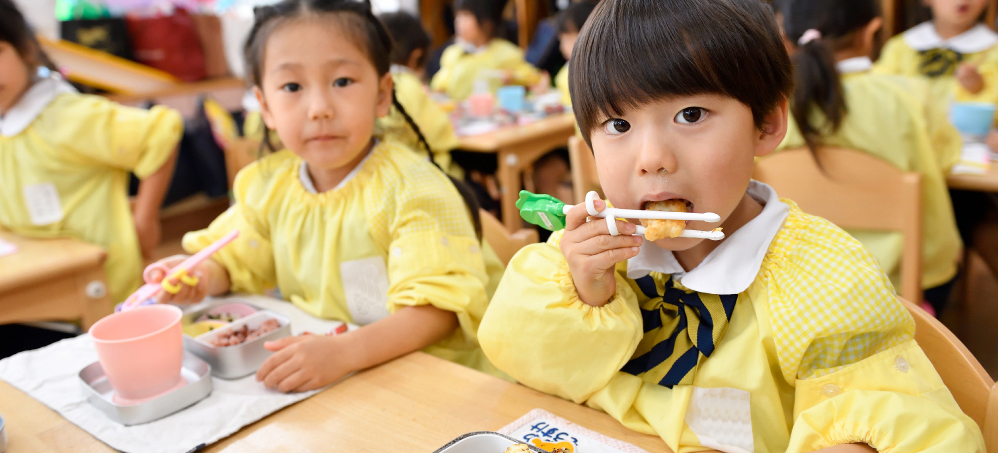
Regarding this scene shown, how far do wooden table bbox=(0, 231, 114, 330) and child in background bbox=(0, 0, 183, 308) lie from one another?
0.23 m

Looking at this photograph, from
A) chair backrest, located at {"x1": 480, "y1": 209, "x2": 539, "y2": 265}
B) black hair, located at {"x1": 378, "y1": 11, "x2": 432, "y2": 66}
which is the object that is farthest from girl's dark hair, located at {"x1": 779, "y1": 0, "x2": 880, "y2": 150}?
black hair, located at {"x1": 378, "y1": 11, "x2": 432, "y2": 66}

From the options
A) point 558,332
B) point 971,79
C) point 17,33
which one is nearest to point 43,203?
point 17,33

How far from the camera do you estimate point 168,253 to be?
4.17 meters

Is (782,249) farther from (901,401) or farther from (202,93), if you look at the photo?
(202,93)

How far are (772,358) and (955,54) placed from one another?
2600 millimetres

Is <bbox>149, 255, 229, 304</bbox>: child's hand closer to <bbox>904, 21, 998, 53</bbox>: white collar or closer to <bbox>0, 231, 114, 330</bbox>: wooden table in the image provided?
<bbox>0, 231, 114, 330</bbox>: wooden table

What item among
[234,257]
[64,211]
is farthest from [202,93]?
[234,257]

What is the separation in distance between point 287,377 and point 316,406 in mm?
65

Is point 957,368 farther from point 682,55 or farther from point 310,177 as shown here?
point 310,177

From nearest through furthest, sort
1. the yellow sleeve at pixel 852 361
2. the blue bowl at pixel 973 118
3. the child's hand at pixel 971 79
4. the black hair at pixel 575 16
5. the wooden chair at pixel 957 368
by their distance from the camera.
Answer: the yellow sleeve at pixel 852 361, the wooden chair at pixel 957 368, the blue bowl at pixel 973 118, the child's hand at pixel 971 79, the black hair at pixel 575 16

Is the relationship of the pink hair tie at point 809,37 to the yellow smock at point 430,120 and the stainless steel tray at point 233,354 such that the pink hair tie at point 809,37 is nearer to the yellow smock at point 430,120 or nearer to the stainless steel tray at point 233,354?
the yellow smock at point 430,120

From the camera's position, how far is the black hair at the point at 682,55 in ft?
2.43

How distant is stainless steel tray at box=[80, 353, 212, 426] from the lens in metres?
0.91

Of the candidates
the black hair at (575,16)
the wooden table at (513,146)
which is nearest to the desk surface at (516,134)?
the wooden table at (513,146)
